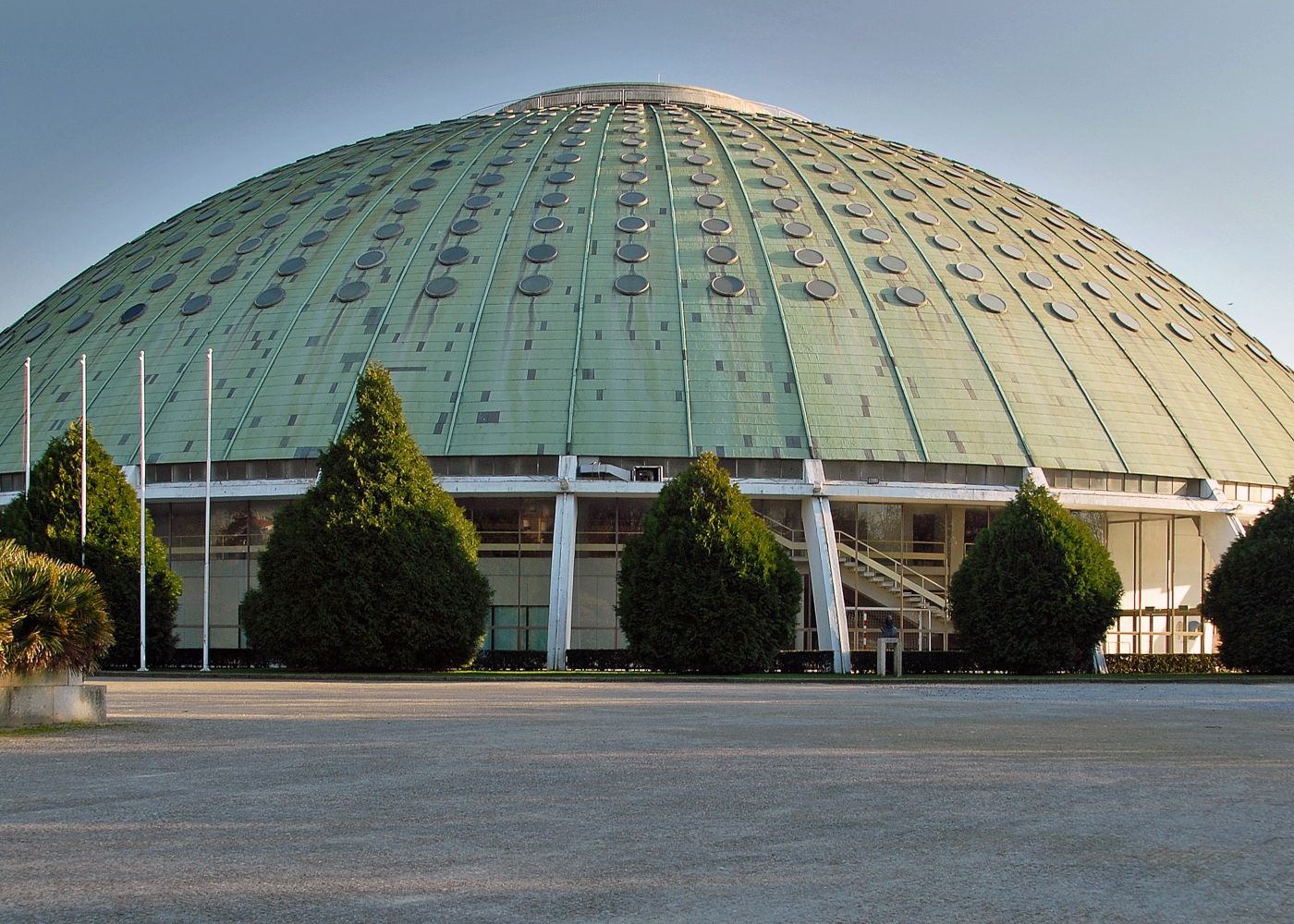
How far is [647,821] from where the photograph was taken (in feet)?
31.2

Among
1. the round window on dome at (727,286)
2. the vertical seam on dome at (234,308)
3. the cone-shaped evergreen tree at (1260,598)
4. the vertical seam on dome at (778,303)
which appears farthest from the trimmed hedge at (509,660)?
the cone-shaped evergreen tree at (1260,598)

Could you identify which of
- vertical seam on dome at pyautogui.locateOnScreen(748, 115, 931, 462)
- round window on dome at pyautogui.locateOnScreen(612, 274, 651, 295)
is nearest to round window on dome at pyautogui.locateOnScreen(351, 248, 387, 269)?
round window on dome at pyautogui.locateOnScreen(612, 274, 651, 295)

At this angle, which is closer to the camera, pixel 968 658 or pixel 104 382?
pixel 968 658

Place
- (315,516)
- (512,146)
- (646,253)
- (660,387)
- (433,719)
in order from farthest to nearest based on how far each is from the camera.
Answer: (512,146) < (646,253) < (660,387) < (315,516) < (433,719)

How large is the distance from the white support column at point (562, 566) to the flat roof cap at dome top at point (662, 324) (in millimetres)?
1255

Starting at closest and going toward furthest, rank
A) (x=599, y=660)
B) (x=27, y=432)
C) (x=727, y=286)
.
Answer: (x=599, y=660) → (x=27, y=432) → (x=727, y=286)

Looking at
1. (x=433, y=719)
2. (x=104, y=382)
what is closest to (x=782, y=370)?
(x=104, y=382)

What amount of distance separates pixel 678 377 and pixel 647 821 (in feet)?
106

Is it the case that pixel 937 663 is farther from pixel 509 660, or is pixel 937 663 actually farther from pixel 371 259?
pixel 371 259

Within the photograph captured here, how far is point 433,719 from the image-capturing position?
59.3ft

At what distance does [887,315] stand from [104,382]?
25067 millimetres

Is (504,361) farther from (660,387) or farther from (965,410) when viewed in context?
(965,410)

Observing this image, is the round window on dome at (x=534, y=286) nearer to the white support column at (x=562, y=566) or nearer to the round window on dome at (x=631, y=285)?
the round window on dome at (x=631, y=285)

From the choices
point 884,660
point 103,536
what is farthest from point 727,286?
point 103,536
